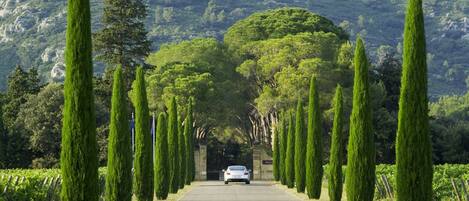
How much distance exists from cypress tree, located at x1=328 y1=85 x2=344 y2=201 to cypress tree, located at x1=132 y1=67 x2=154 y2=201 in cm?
698

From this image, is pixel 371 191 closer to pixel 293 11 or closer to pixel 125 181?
pixel 125 181

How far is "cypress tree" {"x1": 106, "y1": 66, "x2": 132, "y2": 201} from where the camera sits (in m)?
33.3

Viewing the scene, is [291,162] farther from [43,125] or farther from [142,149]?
[142,149]

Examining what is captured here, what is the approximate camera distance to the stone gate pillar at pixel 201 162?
310 feet

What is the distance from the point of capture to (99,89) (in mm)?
82375

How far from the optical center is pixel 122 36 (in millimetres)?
84000

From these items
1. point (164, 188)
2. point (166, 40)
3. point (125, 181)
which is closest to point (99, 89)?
point (164, 188)

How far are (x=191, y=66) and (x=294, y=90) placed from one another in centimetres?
1162

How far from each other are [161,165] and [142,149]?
9.24 m

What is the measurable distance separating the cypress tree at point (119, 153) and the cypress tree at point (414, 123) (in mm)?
11166

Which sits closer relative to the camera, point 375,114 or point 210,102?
point 375,114

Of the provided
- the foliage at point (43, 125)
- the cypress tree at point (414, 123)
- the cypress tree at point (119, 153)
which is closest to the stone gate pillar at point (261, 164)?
the foliage at point (43, 125)

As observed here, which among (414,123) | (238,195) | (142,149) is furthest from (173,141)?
(414,123)

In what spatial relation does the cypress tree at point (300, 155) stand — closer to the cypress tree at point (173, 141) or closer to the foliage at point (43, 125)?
the cypress tree at point (173, 141)
